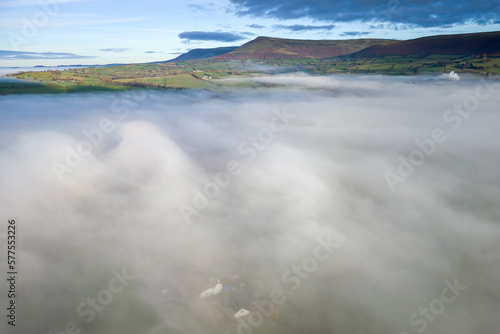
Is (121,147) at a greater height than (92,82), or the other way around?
(92,82)

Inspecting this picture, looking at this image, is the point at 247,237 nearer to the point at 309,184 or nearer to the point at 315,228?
the point at 315,228

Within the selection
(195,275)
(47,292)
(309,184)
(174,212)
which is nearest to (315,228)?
(309,184)

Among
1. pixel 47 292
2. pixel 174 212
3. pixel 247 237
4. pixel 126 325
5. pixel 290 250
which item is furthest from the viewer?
pixel 174 212

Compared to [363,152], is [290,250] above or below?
below

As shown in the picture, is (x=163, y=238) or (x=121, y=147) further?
(x=121, y=147)

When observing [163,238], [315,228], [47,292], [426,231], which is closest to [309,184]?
[315,228]

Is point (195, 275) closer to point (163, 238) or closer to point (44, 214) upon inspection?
point (163, 238)

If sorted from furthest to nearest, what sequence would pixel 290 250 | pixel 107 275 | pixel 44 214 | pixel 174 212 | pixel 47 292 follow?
pixel 174 212 → pixel 44 214 → pixel 290 250 → pixel 107 275 → pixel 47 292

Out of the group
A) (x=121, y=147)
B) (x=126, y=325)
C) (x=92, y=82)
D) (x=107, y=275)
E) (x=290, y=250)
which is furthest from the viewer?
(x=121, y=147)

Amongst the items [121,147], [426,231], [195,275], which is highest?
[121,147]
